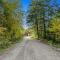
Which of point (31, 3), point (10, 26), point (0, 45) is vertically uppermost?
point (31, 3)

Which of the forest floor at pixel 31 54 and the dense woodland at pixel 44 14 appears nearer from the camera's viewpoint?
the forest floor at pixel 31 54

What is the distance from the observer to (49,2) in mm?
55750

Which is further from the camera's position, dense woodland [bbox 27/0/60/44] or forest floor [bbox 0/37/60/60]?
dense woodland [bbox 27/0/60/44]

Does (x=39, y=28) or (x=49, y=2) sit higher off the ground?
(x=49, y=2)

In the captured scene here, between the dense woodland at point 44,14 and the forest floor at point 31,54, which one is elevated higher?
the dense woodland at point 44,14

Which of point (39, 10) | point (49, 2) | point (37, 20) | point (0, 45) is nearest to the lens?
point (0, 45)

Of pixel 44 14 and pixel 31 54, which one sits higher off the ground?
pixel 44 14

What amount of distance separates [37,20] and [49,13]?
40.1 feet

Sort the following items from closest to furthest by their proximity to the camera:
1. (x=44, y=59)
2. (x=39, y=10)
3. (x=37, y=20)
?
(x=44, y=59) < (x=39, y=10) < (x=37, y=20)

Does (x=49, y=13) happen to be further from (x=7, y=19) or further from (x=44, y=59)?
(x=44, y=59)

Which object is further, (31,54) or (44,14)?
(44,14)

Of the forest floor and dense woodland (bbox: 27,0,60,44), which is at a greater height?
dense woodland (bbox: 27,0,60,44)

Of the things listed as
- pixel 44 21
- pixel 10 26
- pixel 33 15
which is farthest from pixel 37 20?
pixel 10 26

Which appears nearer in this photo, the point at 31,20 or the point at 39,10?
the point at 39,10
